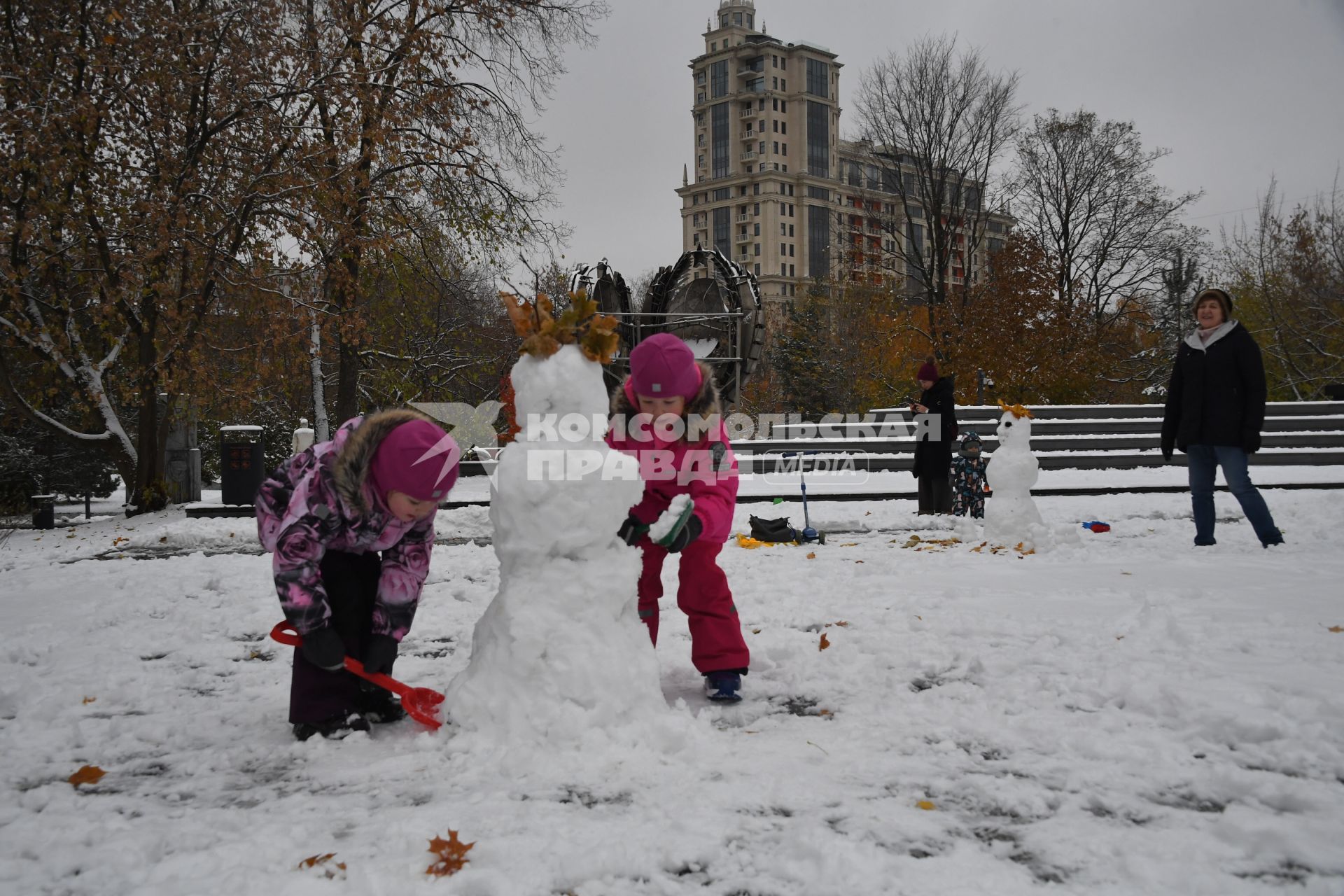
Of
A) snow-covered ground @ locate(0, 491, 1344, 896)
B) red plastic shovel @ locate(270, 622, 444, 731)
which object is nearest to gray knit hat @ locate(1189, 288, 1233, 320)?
snow-covered ground @ locate(0, 491, 1344, 896)

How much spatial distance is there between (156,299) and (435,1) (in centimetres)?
619

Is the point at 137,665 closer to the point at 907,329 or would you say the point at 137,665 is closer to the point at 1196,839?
the point at 1196,839

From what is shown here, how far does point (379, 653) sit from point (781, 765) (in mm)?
1593

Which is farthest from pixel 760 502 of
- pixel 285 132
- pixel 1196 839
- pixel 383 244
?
pixel 1196 839

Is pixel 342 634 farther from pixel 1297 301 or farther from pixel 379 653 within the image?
pixel 1297 301

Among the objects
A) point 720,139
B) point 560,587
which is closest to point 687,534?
point 560,587

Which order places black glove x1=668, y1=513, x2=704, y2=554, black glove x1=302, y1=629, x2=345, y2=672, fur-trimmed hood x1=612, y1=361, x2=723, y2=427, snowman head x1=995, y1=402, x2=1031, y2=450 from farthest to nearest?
snowman head x1=995, y1=402, x2=1031, y2=450 < fur-trimmed hood x1=612, y1=361, x2=723, y2=427 < black glove x1=668, y1=513, x2=704, y2=554 < black glove x1=302, y1=629, x2=345, y2=672

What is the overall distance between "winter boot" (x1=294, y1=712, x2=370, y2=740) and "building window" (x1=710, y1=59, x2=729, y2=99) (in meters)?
92.2

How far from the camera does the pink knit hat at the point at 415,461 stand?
3.13 m

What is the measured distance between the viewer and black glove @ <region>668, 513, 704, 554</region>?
3521mm

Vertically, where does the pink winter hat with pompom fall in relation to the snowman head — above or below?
above

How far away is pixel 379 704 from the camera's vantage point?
360 centimetres

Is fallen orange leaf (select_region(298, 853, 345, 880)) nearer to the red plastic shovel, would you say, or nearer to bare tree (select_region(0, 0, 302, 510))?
the red plastic shovel

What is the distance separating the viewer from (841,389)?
3247 centimetres
